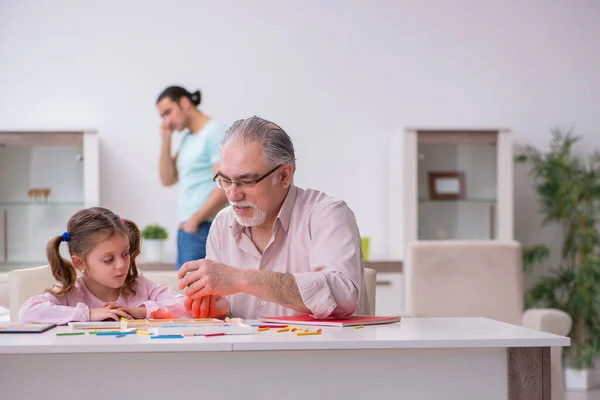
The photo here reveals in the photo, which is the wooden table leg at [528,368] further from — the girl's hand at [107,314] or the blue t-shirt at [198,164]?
the blue t-shirt at [198,164]

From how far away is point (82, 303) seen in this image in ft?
7.17

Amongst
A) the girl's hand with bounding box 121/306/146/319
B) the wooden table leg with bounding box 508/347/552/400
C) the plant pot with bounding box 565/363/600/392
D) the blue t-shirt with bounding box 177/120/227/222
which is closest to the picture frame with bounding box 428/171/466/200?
the plant pot with bounding box 565/363/600/392

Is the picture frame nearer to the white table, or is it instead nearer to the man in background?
the man in background

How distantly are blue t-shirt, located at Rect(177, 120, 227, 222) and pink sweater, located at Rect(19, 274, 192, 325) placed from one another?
5.88 feet

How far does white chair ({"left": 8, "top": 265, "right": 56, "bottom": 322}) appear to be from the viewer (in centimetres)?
264

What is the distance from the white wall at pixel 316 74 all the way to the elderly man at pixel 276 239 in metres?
3.22

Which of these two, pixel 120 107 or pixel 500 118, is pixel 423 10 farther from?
pixel 120 107

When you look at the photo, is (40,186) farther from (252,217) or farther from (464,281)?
(252,217)

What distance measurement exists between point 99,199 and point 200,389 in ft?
13.0

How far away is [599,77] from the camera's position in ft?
19.3

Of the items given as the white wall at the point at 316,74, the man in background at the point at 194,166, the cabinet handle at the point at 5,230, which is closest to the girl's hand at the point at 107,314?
the man in background at the point at 194,166

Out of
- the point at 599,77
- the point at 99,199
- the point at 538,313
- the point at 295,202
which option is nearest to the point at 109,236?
the point at 295,202

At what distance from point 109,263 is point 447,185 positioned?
331cm

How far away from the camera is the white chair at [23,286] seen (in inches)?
104
